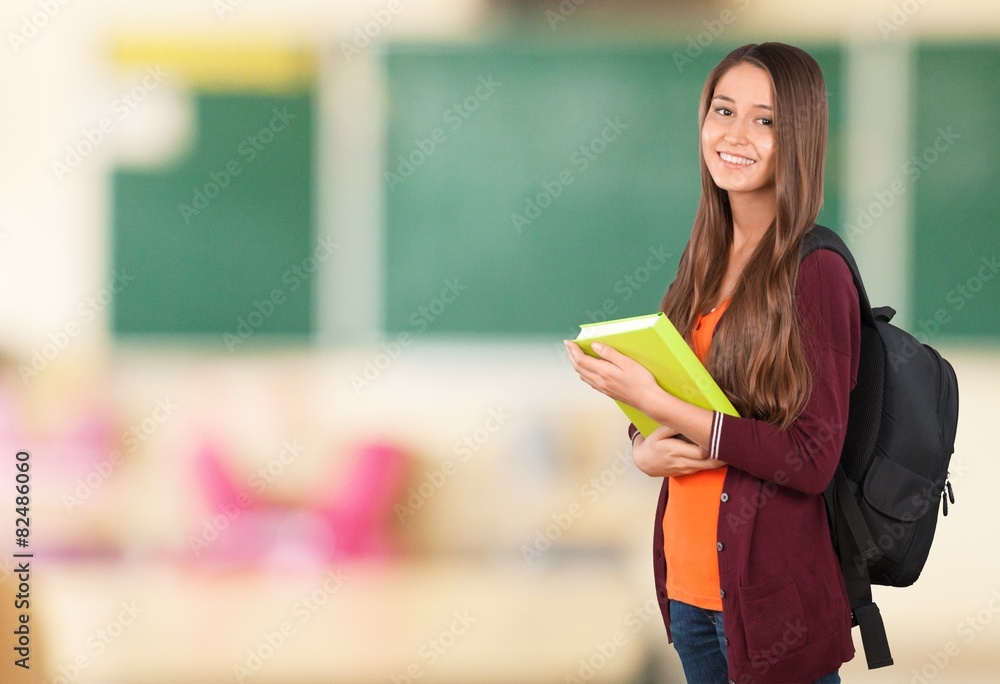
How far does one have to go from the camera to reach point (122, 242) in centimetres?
388

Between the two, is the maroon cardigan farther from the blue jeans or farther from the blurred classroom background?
the blurred classroom background

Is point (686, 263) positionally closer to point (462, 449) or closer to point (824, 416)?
point (824, 416)

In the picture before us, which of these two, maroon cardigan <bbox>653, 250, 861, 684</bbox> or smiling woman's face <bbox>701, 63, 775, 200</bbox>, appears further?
smiling woman's face <bbox>701, 63, 775, 200</bbox>

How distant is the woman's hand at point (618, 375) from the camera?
1656mm

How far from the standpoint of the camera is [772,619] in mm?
1617

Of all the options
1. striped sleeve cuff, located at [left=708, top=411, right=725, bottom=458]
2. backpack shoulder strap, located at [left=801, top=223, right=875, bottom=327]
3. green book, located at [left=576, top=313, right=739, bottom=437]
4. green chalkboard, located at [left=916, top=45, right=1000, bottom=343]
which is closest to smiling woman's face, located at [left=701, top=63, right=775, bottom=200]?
backpack shoulder strap, located at [left=801, top=223, right=875, bottom=327]

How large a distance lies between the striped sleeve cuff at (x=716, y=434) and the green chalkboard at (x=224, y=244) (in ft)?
8.17

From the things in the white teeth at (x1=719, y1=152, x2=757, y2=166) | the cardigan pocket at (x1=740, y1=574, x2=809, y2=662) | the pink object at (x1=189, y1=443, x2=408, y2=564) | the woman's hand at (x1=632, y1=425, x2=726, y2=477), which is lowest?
the pink object at (x1=189, y1=443, x2=408, y2=564)

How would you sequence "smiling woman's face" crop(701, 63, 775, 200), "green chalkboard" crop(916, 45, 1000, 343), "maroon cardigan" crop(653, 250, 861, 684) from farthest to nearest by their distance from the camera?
1. "green chalkboard" crop(916, 45, 1000, 343)
2. "smiling woman's face" crop(701, 63, 775, 200)
3. "maroon cardigan" crop(653, 250, 861, 684)

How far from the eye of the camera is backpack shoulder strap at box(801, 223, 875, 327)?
1.62 metres

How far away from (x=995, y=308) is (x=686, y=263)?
241 cm

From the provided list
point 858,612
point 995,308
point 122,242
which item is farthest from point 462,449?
point 858,612

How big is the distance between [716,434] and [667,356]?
135mm

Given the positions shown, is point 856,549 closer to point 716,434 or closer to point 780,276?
point 716,434
